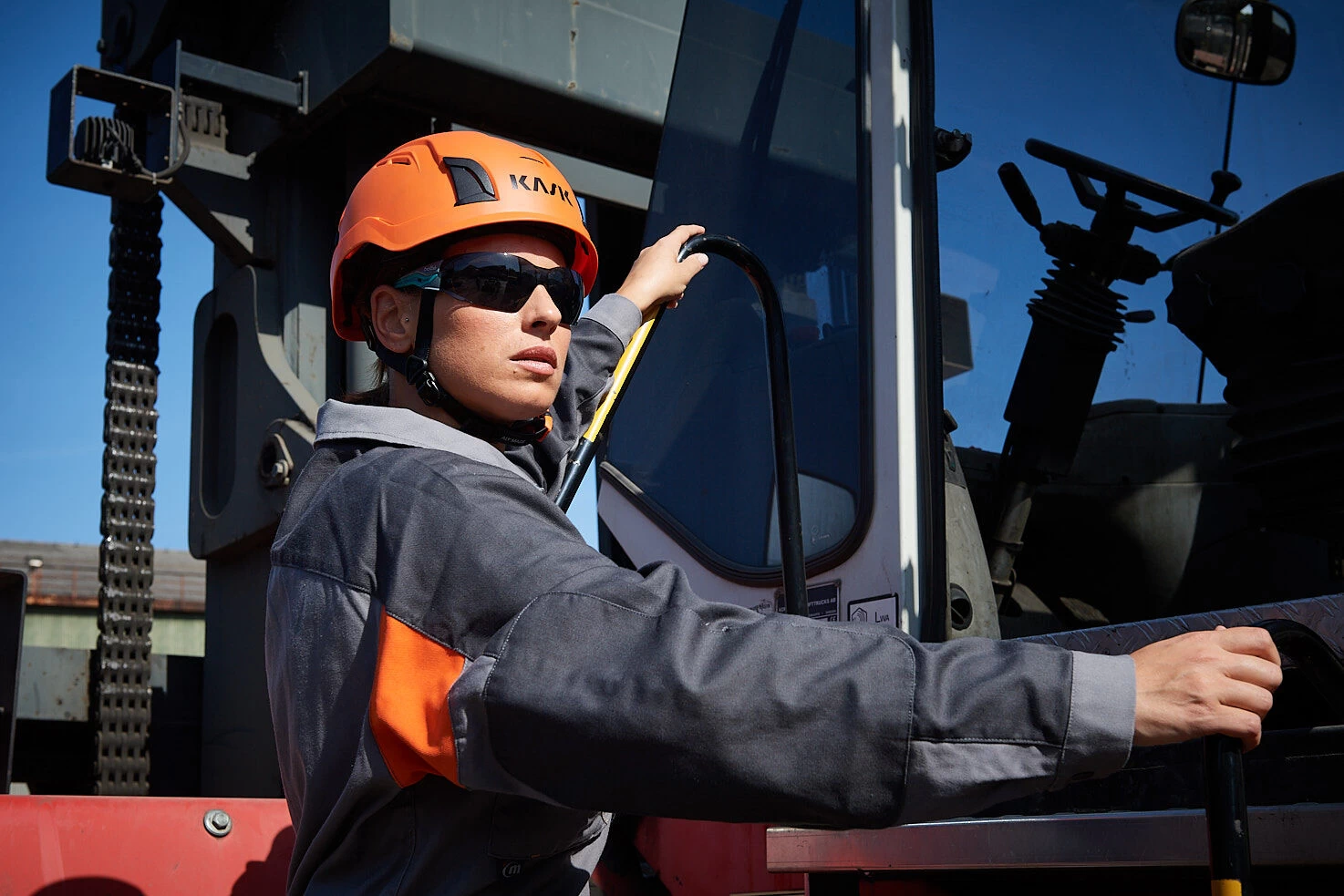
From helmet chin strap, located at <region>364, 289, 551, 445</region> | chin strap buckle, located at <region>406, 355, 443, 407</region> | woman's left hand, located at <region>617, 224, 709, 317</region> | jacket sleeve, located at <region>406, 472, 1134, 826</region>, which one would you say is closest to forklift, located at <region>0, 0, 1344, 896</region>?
woman's left hand, located at <region>617, 224, 709, 317</region>

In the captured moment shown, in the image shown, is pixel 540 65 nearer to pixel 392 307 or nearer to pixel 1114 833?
pixel 392 307

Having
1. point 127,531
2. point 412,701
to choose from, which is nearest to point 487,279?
→ point 412,701

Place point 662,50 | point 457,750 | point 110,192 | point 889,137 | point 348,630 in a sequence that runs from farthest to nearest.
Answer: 1. point 662,50
2. point 110,192
3. point 889,137
4. point 348,630
5. point 457,750

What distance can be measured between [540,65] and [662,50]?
47 centimetres

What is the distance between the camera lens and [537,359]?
1.67 m

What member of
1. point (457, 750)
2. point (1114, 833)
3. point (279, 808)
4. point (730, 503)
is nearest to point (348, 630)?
point (457, 750)

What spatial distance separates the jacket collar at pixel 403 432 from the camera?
5.01 feet

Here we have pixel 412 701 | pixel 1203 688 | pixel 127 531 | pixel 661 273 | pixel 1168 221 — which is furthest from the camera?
pixel 127 531

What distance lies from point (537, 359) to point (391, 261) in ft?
0.78

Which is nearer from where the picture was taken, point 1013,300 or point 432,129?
point 1013,300

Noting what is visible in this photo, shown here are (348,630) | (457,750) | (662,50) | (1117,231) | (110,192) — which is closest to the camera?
(457,750)

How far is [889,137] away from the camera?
238 centimetres

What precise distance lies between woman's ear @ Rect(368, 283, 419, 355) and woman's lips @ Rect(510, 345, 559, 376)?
0.47 feet

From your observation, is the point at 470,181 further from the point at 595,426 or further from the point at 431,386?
the point at 595,426
